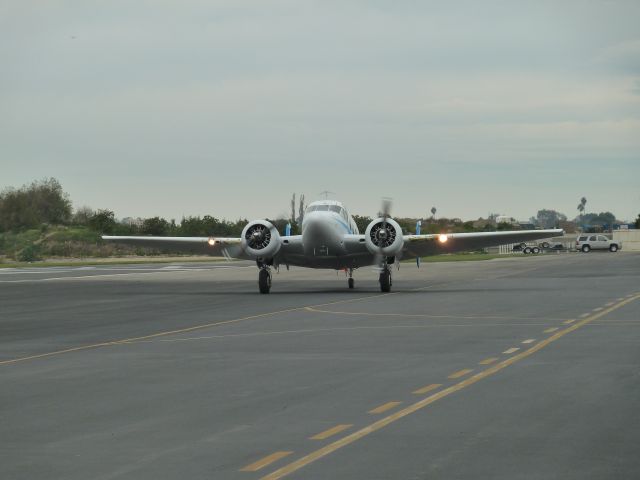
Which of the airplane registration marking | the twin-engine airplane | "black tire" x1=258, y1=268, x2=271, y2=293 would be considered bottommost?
the airplane registration marking

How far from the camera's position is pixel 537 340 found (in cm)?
2017

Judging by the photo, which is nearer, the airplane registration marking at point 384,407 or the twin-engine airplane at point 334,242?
the airplane registration marking at point 384,407

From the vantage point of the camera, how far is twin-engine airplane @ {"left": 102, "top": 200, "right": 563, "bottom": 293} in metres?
40.3

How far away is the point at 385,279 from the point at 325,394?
2711 cm

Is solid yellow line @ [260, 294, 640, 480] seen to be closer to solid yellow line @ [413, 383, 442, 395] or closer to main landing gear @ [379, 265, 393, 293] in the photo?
solid yellow line @ [413, 383, 442, 395]

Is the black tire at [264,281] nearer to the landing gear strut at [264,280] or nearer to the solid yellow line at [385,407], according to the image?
the landing gear strut at [264,280]

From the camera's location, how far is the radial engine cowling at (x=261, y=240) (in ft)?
135

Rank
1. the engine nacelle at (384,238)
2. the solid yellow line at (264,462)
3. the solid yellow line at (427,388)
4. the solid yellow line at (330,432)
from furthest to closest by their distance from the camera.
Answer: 1. the engine nacelle at (384,238)
2. the solid yellow line at (427,388)
3. the solid yellow line at (330,432)
4. the solid yellow line at (264,462)

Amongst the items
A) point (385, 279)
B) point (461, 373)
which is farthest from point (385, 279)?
point (461, 373)

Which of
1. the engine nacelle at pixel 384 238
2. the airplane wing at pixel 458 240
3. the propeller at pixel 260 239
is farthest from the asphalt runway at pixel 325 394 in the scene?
the airplane wing at pixel 458 240

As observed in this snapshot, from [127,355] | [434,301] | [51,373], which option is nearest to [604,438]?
[51,373]

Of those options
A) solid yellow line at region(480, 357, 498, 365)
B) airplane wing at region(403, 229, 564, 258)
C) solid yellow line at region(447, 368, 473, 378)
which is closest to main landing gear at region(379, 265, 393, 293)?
airplane wing at region(403, 229, 564, 258)

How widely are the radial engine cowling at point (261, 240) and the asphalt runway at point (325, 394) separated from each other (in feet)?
37.9

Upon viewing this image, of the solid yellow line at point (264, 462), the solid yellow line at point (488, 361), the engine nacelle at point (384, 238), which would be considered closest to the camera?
the solid yellow line at point (264, 462)
